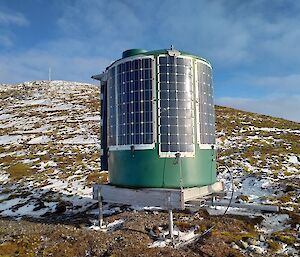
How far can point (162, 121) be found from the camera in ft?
44.2

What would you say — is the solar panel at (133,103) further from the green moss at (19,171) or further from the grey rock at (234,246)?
the green moss at (19,171)

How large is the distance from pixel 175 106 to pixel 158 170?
263 cm

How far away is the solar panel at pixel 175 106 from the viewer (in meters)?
13.4

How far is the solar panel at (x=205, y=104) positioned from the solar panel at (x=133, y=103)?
2.17m

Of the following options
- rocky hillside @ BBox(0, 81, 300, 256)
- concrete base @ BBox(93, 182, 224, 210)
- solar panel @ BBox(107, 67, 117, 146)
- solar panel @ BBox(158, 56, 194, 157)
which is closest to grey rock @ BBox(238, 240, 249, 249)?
rocky hillside @ BBox(0, 81, 300, 256)

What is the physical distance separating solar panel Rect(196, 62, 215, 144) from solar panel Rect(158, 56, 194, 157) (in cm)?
60

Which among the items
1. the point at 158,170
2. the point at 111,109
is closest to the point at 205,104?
the point at 158,170

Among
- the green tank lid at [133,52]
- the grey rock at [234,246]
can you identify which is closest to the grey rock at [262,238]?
the grey rock at [234,246]

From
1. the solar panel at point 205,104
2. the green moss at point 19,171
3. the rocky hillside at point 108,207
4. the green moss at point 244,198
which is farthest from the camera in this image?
the green moss at point 19,171

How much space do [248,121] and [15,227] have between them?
38.8 meters

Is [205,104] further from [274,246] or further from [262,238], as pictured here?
[274,246]

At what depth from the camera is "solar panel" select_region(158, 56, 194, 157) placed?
1345cm

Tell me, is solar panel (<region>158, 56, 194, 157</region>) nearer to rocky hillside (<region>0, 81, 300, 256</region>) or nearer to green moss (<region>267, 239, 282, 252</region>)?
rocky hillside (<region>0, 81, 300, 256</region>)

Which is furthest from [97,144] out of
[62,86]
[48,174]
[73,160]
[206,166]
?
[62,86]
